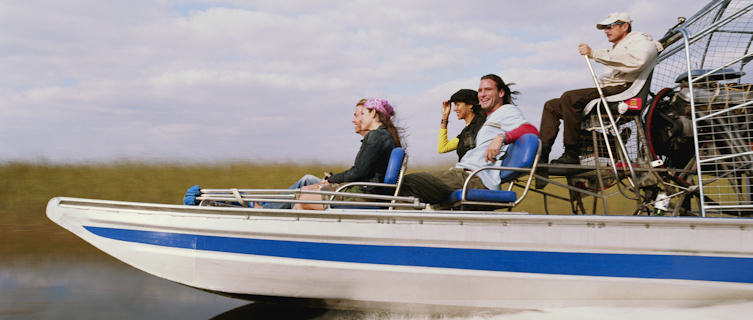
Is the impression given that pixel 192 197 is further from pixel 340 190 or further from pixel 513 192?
pixel 513 192

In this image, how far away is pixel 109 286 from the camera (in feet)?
20.1

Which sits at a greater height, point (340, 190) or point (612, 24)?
point (612, 24)

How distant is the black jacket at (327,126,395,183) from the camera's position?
4.41 m

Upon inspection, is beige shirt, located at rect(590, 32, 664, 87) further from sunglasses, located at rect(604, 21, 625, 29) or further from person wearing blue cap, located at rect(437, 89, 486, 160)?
person wearing blue cap, located at rect(437, 89, 486, 160)

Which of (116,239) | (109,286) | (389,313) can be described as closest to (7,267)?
(109,286)

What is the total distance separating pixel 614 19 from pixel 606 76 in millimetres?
497

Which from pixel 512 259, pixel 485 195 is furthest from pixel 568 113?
pixel 512 259

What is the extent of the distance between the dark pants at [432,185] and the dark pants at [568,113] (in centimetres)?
83

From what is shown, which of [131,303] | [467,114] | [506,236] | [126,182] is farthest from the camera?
[126,182]

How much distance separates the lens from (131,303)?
5.35 meters

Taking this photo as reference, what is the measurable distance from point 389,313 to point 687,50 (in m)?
3.10

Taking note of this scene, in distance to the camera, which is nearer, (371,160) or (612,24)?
(371,160)

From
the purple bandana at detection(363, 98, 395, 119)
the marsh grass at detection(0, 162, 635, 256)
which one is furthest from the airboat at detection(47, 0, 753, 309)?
the marsh grass at detection(0, 162, 635, 256)

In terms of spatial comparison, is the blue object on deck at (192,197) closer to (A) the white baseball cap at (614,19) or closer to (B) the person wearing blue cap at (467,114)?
(B) the person wearing blue cap at (467,114)
